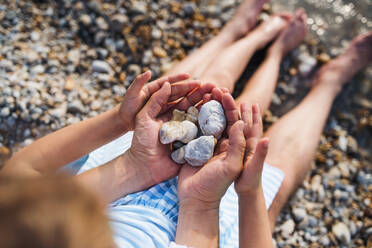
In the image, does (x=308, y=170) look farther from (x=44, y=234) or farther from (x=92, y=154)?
(x=44, y=234)

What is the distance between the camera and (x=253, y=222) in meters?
1.26

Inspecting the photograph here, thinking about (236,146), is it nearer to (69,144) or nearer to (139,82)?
(139,82)

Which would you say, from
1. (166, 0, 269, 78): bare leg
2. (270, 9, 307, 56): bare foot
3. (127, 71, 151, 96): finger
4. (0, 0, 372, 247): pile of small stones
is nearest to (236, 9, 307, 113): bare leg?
(270, 9, 307, 56): bare foot

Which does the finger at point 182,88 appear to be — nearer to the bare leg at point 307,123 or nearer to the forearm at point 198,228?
the forearm at point 198,228

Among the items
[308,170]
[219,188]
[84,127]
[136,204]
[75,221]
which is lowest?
[308,170]

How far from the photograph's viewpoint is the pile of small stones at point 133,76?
188cm

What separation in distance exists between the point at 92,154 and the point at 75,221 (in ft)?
2.76

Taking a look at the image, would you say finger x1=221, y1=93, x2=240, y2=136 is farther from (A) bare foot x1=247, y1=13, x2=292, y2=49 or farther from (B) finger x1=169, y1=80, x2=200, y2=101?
(A) bare foot x1=247, y1=13, x2=292, y2=49

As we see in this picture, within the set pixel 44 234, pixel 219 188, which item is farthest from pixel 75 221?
pixel 219 188

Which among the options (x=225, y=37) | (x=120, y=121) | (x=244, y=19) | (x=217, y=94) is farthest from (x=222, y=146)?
(x=244, y=19)

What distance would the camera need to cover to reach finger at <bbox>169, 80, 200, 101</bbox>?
143cm

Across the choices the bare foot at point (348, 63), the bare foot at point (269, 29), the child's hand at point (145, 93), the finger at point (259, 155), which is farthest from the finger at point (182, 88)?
the bare foot at point (348, 63)

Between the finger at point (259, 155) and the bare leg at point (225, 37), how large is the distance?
0.86 meters

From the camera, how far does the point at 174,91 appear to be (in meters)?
1.44
